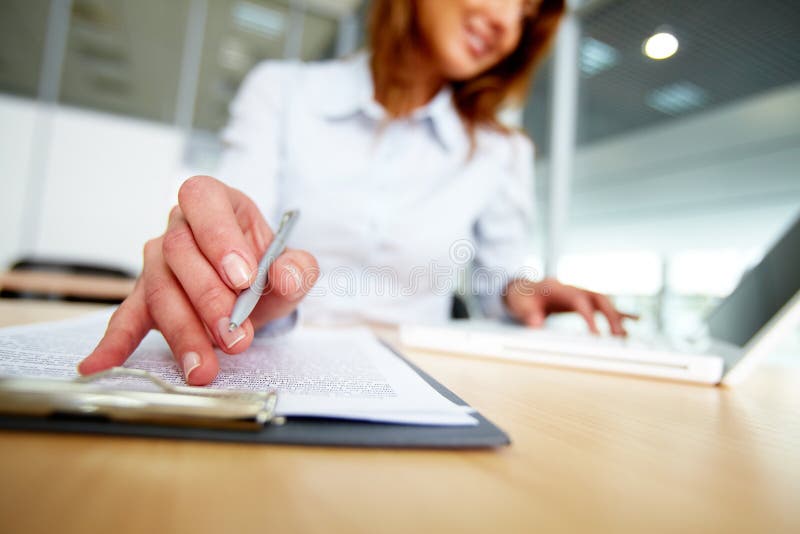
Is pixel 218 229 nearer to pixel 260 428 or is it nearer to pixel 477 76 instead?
pixel 260 428

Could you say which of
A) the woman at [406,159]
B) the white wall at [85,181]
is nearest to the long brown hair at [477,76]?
the woman at [406,159]

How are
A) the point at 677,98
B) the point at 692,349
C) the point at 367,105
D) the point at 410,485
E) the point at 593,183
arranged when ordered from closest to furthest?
the point at 410,485 < the point at 692,349 < the point at 367,105 < the point at 677,98 < the point at 593,183

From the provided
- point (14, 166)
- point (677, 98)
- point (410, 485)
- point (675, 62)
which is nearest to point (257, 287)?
point (410, 485)

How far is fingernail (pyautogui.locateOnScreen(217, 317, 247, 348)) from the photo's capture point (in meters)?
0.22

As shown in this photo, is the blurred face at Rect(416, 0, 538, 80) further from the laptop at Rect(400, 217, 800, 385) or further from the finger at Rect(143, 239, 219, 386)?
the finger at Rect(143, 239, 219, 386)

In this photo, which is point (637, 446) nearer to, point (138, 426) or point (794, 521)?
point (794, 521)

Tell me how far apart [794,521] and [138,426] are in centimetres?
23

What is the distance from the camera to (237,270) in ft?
0.77

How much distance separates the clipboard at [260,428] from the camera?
0.49 ft

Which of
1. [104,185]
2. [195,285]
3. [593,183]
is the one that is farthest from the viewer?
[104,185]

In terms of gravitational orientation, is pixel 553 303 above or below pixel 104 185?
below

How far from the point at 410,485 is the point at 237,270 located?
0.15 m

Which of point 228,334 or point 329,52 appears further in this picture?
point 329,52

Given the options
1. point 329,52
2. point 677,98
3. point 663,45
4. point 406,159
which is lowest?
point 406,159
